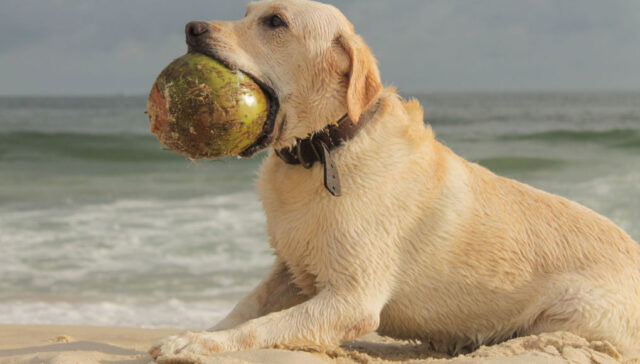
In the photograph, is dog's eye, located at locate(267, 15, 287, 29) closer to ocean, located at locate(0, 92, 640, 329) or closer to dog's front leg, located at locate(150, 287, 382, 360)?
ocean, located at locate(0, 92, 640, 329)

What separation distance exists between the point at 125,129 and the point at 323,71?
25091 millimetres

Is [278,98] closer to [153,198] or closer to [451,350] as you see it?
[451,350]

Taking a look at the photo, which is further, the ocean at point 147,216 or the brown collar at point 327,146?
the ocean at point 147,216

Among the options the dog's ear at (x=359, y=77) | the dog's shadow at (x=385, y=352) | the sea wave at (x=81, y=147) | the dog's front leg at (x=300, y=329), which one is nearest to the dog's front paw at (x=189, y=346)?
the dog's front leg at (x=300, y=329)

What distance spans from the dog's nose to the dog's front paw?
129 centimetres

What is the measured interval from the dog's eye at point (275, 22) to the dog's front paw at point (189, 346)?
4.51 feet

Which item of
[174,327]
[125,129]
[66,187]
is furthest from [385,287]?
[125,129]

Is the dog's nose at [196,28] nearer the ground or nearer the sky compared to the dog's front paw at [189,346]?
nearer the sky

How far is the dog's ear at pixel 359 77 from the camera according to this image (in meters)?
3.00

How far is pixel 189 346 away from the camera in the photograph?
294 centimetres

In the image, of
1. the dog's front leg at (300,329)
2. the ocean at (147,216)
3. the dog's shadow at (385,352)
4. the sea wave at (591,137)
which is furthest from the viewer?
the sea wave at (591,137)

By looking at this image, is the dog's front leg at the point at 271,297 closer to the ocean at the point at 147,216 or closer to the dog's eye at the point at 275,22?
the ocean at the point at 147,216

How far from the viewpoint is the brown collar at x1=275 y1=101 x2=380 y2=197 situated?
3.13 meters

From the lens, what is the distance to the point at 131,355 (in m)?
3.33
